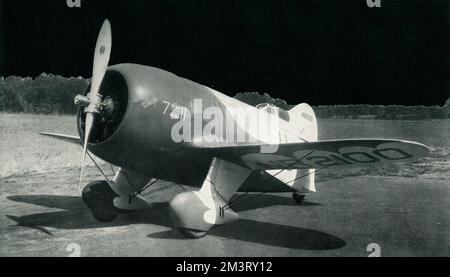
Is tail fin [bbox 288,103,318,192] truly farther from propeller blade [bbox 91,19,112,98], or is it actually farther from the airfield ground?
propeller blade [bbox 91,19,112,98]

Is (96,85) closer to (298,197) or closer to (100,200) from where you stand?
(100,200)

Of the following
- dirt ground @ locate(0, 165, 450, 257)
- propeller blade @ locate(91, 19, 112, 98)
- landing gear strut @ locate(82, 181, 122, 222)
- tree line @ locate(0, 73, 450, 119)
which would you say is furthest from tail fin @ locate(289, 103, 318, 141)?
propeller blade @ locate(91, 19, 112, 98)

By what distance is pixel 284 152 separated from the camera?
20.2ft

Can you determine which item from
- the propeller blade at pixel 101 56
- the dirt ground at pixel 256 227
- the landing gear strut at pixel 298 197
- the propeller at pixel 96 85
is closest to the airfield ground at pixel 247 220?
the dirt ground at pixel 256 227

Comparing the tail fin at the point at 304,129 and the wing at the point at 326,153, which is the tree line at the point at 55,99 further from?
the wing at the point at 326,153

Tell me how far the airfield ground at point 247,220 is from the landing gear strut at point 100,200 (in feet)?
0.57

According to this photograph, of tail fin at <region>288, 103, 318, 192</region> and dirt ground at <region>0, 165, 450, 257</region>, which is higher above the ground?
tail fin at <region>288, 103, 318, 192</region>

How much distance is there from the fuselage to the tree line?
7.57m

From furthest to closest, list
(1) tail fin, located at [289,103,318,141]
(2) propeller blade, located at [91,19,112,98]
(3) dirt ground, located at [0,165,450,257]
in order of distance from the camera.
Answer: (1) tail fin, located at [289,103,318,141]
(2) propeller blade, located at [91,19,112,98]
(3) dirt ground, located at [0,165,450,257]

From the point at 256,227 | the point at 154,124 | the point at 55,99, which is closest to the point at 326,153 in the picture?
the point at 256,227

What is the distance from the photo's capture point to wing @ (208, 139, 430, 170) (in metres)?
5.10

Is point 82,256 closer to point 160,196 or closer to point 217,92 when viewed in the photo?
point 217,92

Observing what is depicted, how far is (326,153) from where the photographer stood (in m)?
5.83

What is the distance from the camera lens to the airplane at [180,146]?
19.1 ft
